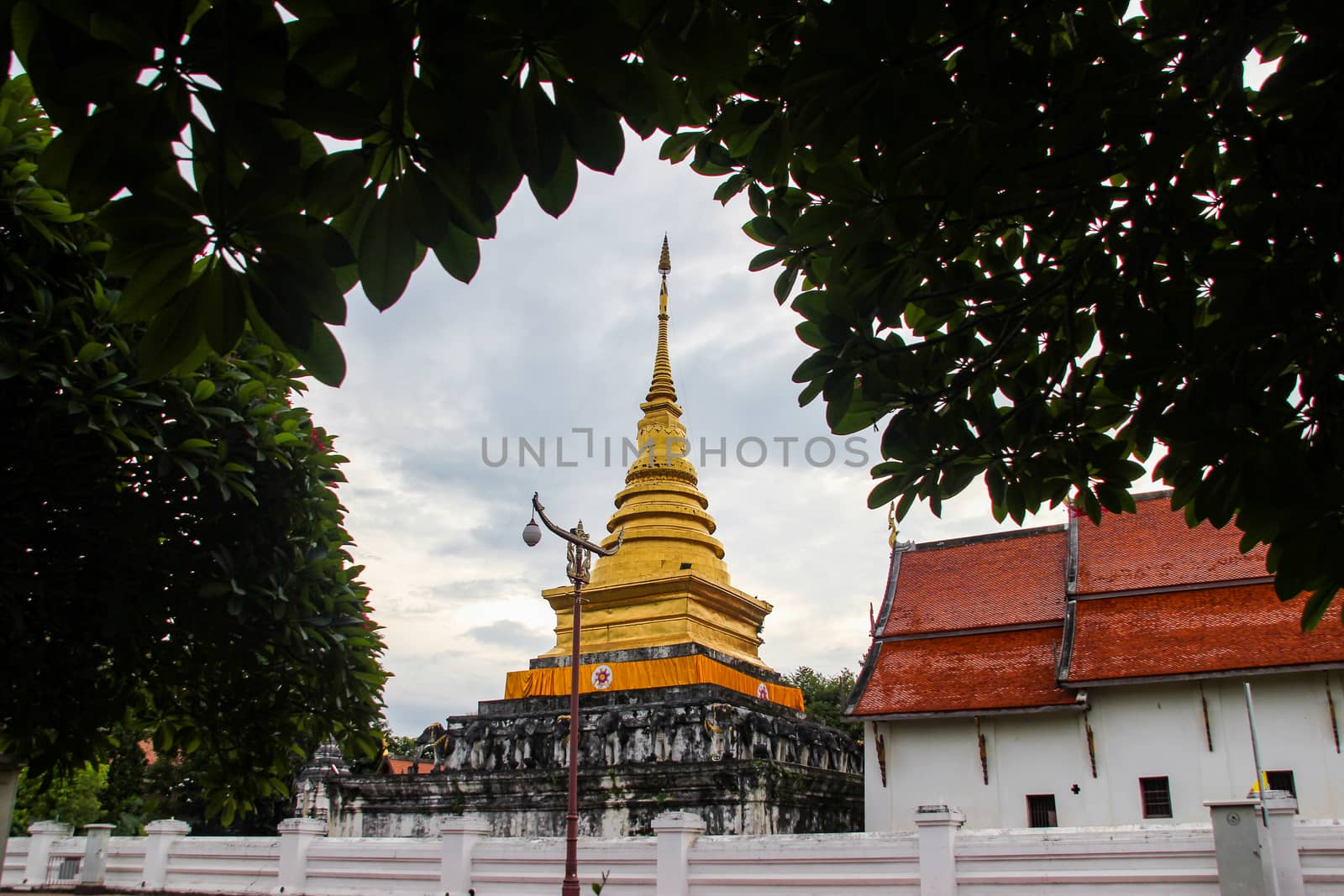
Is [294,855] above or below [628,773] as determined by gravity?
below

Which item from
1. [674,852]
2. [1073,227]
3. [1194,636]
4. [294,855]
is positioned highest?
[1194,636]

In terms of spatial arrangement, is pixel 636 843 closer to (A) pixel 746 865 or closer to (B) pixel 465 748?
(A) pixel 746 865

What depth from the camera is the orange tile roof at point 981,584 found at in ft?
55.3

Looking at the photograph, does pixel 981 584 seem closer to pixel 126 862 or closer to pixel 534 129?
pixel 126 862

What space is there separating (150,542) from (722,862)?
692cm

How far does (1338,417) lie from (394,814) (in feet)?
62.7

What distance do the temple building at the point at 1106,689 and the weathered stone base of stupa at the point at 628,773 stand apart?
6.59ft

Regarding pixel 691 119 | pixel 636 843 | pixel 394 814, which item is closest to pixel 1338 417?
→ pixel 691 119

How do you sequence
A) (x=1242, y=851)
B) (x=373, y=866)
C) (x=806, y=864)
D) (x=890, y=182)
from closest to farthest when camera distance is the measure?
(x=890, y=182)
(x=1242, y=851)
(x=806, y=864)
(x=373, y=866)

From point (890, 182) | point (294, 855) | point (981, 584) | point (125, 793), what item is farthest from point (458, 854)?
point (125, 793)

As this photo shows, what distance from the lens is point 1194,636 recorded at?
14586 millimetres

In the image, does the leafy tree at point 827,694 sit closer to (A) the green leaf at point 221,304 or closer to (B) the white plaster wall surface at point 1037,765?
(B) the white plaster wall surface at point 1037,765

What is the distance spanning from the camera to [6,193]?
621 cm

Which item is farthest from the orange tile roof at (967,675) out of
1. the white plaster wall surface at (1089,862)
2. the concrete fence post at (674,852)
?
the concrete fence post at (674,852)
